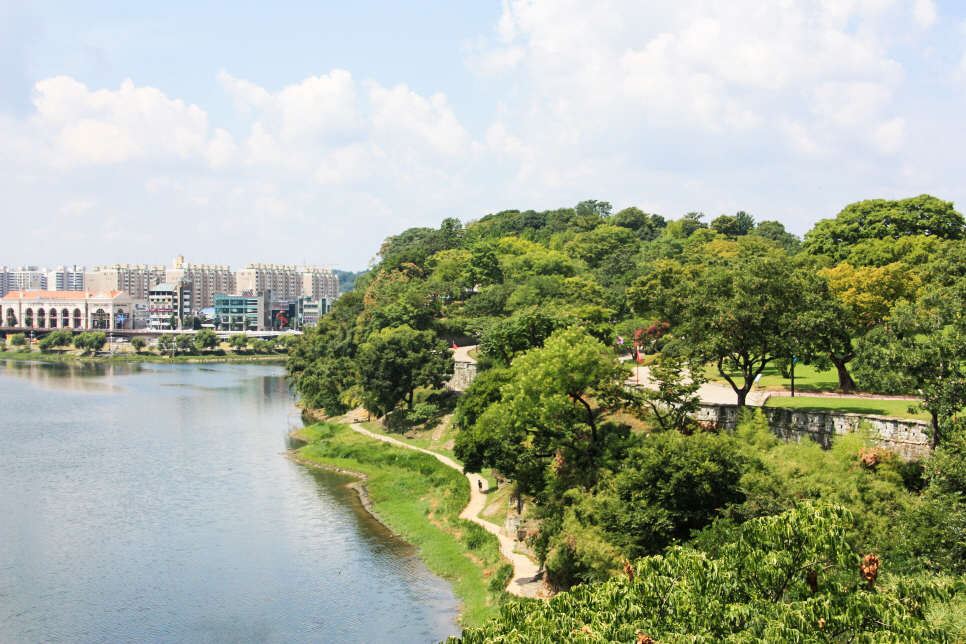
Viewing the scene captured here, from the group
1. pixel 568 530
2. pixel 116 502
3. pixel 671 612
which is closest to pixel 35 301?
pixel 116 502

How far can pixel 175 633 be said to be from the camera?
2675cm

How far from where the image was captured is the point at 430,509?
38.8 metres

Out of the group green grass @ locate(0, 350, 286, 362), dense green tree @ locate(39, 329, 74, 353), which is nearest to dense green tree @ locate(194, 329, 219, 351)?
green grass @ locate(0, 350, 286, 362)

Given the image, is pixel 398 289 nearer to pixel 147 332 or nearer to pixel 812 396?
pixel 812 396

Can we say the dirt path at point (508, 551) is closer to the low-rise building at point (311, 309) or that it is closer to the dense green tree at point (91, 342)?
the dense green tree at point (91, 342)

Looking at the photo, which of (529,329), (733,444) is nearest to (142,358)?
(529,329)

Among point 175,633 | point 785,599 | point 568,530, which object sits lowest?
point 175,633

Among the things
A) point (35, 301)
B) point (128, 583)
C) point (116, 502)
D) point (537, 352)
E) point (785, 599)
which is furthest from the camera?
point (35, 301)

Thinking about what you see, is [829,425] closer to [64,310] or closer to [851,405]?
[851,405]

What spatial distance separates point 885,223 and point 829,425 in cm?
3366

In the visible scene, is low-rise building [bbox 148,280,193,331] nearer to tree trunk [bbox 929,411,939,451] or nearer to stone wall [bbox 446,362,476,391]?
stone wall [bbox 446,362,476,391]

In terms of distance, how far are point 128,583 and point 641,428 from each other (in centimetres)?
2155

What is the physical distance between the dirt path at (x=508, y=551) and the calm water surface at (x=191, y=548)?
8.54 feet

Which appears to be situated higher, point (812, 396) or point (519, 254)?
point (519, 254)
